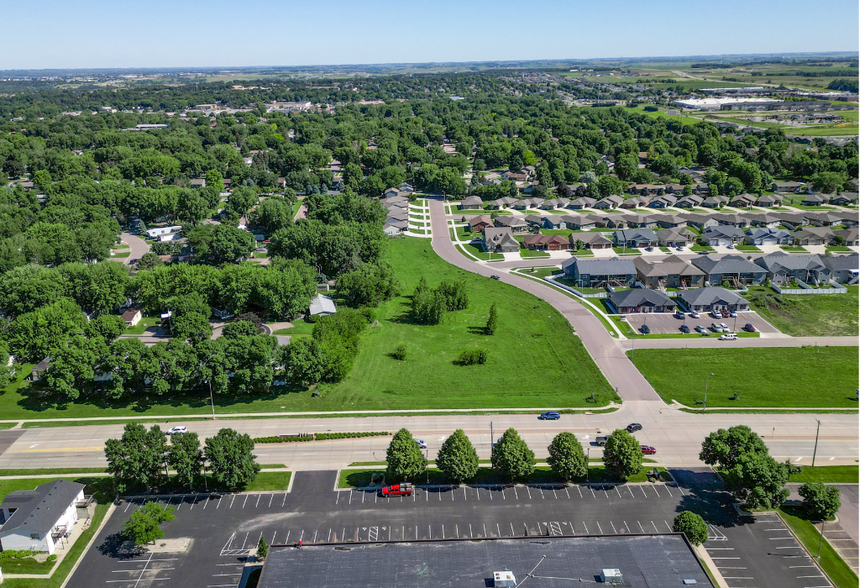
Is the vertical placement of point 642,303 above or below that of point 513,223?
below

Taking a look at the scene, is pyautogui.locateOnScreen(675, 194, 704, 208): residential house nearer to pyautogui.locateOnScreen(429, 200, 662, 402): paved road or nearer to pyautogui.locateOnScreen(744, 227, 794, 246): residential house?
pyautogui.locateOnScreen(744, 227, 794, 246): residential house

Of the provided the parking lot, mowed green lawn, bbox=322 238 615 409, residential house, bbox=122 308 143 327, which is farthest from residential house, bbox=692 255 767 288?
residential house, bbox=122 308 143 327

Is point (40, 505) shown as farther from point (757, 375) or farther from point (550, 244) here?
point (550, 244)

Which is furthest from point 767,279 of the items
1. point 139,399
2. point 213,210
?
point 213,210

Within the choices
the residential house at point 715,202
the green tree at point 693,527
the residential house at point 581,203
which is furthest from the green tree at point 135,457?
the residential house at point 715,202

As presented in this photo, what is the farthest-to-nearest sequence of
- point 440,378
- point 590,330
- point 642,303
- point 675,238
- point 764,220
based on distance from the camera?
point 764,220 → point 675,238 → point 642,303 → point 590,330 → point 440,378

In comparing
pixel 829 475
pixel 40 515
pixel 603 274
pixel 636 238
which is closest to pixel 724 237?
pixel 636 238
